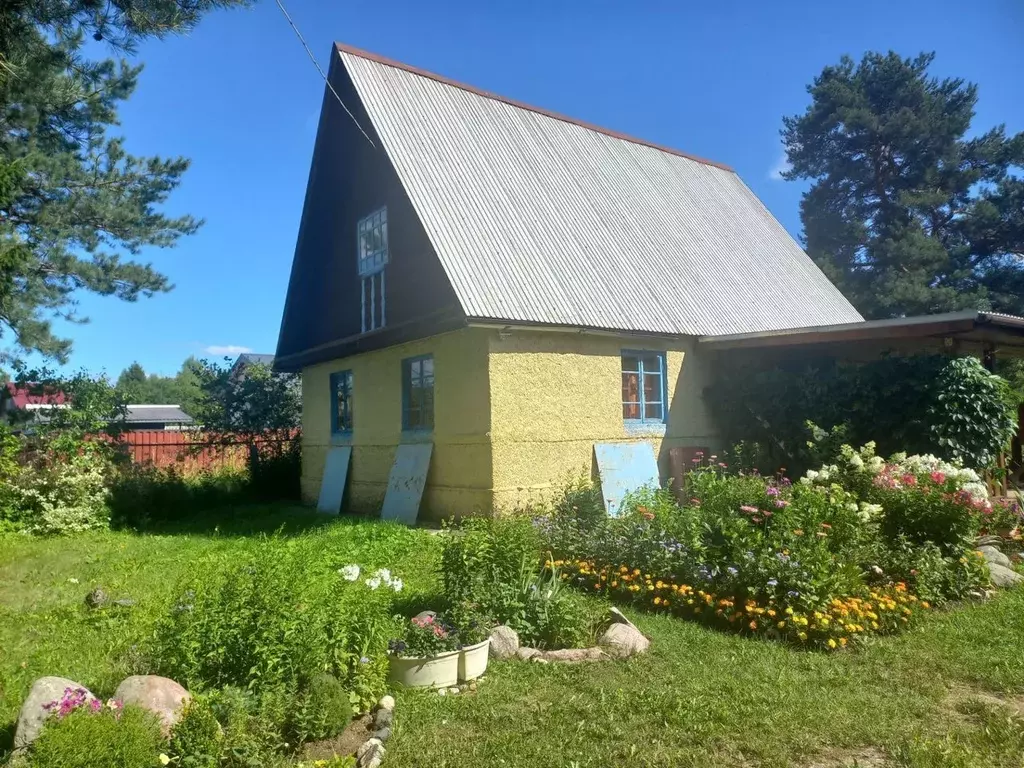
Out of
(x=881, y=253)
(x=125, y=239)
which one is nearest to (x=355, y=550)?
(x=125, y=239)

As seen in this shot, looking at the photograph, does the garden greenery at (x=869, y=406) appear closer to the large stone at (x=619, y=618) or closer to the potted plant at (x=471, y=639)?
the large stone at (x=619, y=618)

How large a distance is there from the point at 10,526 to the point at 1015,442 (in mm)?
17311

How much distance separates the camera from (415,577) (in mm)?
6973

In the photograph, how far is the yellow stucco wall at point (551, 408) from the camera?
9977mm

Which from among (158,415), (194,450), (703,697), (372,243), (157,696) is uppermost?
(372,243)

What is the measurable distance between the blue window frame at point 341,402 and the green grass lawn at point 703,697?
7.56 metres

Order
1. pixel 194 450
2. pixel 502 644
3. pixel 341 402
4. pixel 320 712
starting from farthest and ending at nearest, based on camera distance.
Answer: pixel 194 450
pixel 341 402
pixel 502 644
pixel 320 712

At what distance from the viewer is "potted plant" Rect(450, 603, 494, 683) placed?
459 cm

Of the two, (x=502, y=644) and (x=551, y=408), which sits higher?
(x=551, y=408)

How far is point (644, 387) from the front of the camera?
12.0m

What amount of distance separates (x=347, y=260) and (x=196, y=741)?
11005 mm

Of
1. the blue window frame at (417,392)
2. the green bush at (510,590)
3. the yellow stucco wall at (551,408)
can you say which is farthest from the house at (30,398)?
the green bush at (510,590)

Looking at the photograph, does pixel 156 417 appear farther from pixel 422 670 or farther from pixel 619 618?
pixel 422 670

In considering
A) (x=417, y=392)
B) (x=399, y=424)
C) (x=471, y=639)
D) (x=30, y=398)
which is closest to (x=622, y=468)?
(x=417, y=392)
